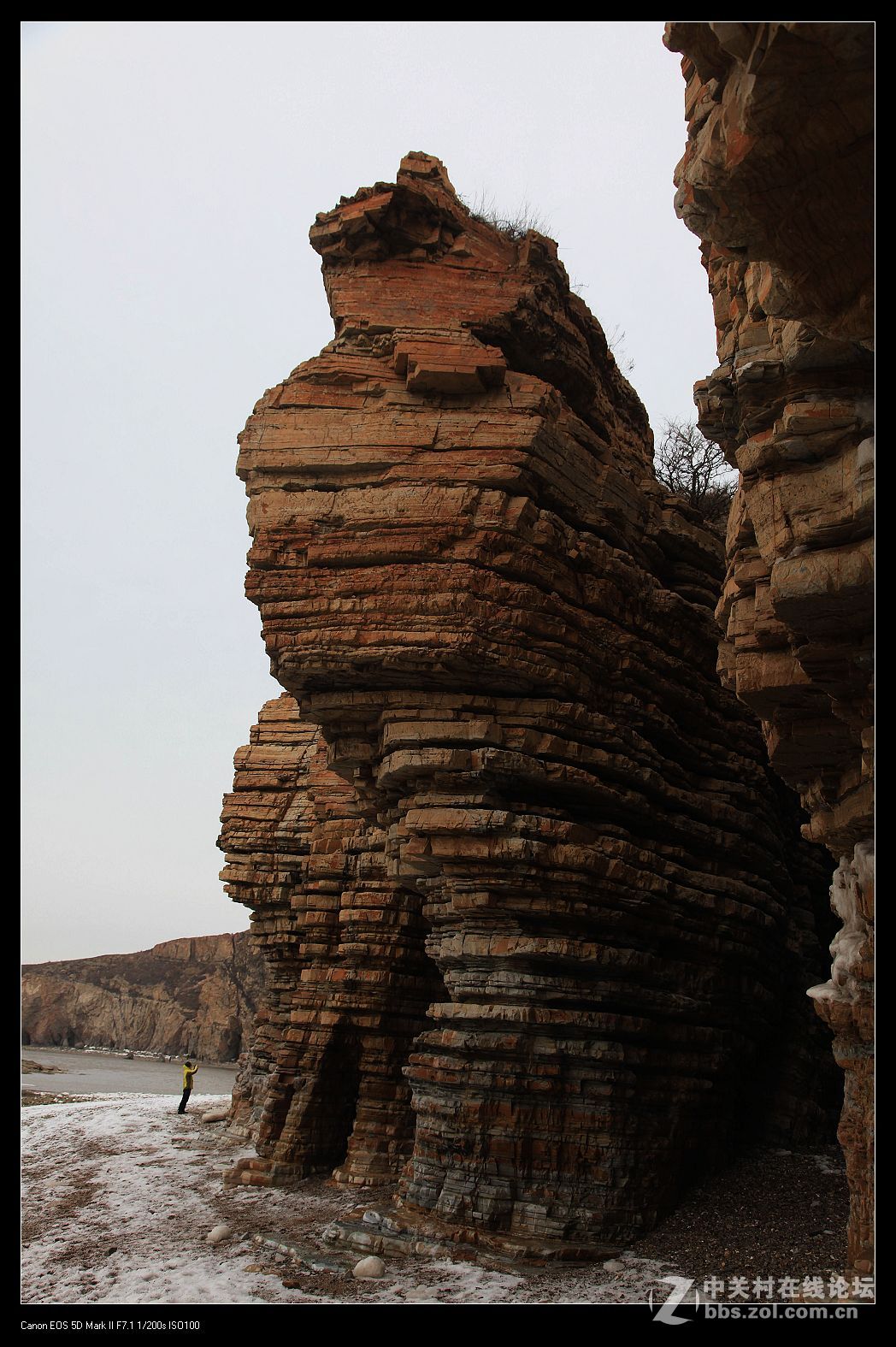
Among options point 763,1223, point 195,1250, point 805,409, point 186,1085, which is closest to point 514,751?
point 763,1223

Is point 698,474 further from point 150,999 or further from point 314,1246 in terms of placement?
point 150,999

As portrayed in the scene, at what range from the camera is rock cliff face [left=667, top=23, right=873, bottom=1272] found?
4.71 metres

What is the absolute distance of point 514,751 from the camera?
12.3 m

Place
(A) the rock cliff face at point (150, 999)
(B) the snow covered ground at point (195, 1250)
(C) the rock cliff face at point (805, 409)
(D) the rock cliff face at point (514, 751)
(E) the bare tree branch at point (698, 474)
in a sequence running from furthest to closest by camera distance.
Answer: (A) the rock cliff face at point (150, 999) < (E) the bare tree branch at point (698, 474) < (D) the rock cliff face at point (514, 751) < (B) the snow covered ground at point (195, 1250) < (C) the rock cliff face at point (805, 409)

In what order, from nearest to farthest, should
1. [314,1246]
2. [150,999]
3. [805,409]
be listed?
1. [805,409]
2. [314,1246]
3. [150,999]

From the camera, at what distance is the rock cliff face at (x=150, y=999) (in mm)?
55656

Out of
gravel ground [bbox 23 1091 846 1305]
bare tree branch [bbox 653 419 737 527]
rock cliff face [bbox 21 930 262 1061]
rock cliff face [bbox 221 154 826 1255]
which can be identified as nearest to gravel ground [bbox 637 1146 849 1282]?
gravel ground [bbox 23 1091 846 1305]

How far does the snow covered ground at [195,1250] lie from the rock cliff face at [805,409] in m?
4.02

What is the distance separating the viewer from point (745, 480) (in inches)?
308

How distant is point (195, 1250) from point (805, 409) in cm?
1131

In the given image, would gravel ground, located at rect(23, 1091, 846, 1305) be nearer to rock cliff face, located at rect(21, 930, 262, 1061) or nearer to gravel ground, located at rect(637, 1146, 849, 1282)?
gravel ground, located at rect(637, 1146, 849, 1282)

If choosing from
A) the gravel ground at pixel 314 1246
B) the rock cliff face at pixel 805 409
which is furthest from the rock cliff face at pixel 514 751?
the rock cliff face at pixel 805 409

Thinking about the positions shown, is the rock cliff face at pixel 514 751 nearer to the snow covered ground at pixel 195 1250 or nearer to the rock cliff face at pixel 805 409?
the snow covered ground at pixel 195 1250
